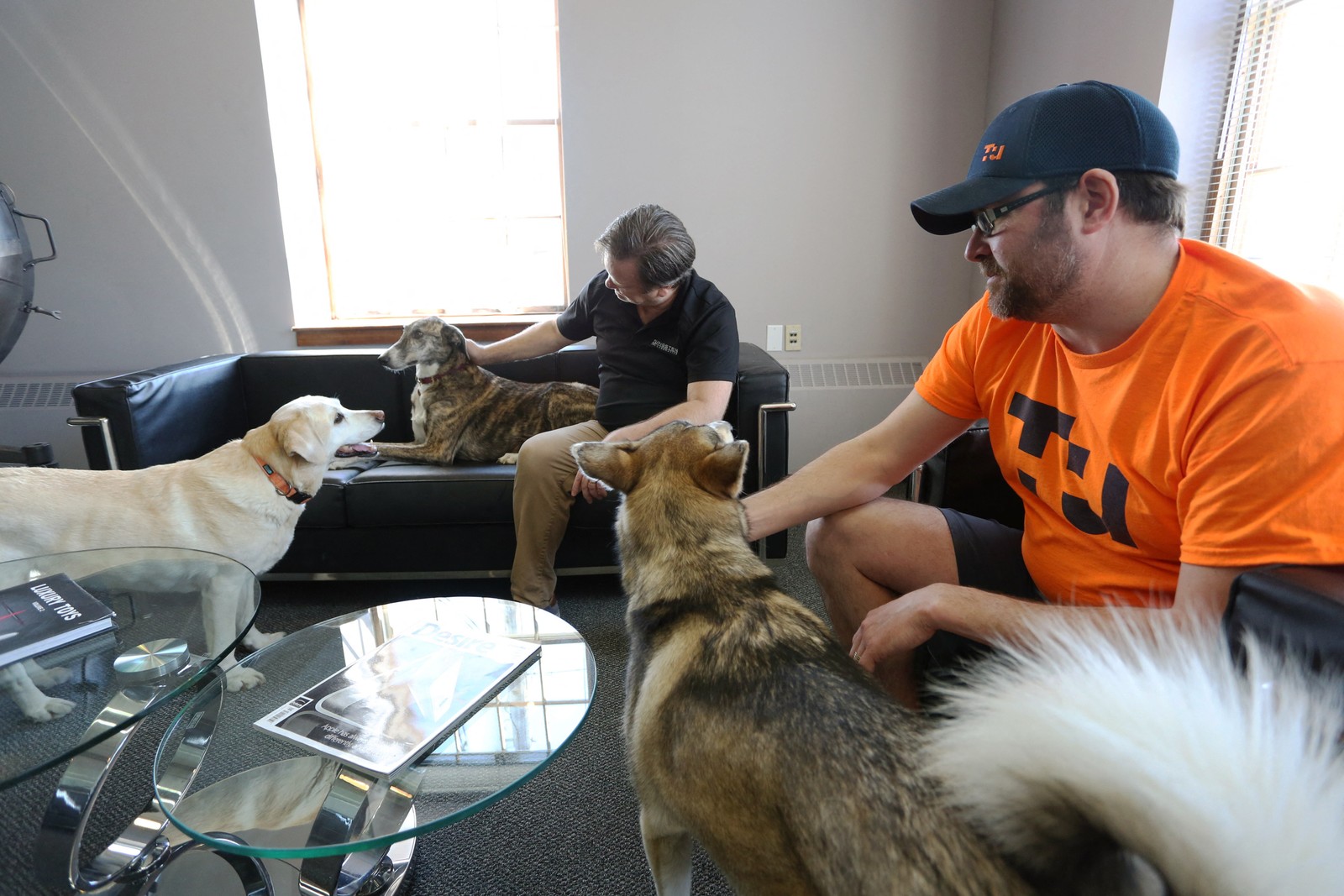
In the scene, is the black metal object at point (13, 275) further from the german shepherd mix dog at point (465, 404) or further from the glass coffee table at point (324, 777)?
the glass coffee table at point (324, 777)

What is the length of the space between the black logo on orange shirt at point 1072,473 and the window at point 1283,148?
124 cm

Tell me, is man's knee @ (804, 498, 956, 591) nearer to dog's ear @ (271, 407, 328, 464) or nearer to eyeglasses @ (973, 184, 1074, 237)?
eyeglasses @ (973, 184, 1074, 237)

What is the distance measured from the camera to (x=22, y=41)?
3281 mm

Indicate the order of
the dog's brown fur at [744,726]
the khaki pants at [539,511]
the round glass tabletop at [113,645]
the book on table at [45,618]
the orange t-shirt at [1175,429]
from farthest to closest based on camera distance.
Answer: the khaki pants at [539,511], the book on table at [45,618], the round glass tabletop at [113,645], the orange t-shirt at [1175,429], the dog's brown fur at [744,726]

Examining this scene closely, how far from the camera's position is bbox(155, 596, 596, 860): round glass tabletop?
961 mm

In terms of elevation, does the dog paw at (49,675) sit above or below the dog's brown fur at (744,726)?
below

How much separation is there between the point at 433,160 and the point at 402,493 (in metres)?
2.31

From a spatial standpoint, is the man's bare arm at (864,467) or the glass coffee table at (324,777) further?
the man's bare arm at (864,467)

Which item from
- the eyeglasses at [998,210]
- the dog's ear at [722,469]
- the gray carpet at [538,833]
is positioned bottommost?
the gray carpet at [538,833]

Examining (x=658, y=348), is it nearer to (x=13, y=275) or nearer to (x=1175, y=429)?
(x=1175, y=429)

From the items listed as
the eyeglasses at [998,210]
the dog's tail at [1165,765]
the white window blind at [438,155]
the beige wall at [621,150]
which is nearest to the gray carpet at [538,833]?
the dog's tail at [1165,765]

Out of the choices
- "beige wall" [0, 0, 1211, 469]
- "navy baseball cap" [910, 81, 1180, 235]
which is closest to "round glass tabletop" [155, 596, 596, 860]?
"navy baseball cap" [910, 81, 1180, 235]

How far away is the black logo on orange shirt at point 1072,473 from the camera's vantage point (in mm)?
1139

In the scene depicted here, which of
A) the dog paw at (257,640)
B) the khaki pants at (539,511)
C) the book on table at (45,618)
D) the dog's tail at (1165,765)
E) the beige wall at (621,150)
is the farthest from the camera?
the beige wall at (621,150)
